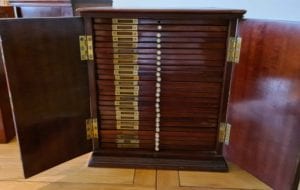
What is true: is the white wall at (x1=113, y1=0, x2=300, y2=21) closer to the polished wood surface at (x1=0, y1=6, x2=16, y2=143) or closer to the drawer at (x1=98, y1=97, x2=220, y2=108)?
the drawer at (x1=98, y1=97, x2=220, y2=108)

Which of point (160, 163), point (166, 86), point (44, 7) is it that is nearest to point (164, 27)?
point (166, 86)

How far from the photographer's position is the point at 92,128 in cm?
125

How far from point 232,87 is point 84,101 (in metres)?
0.65

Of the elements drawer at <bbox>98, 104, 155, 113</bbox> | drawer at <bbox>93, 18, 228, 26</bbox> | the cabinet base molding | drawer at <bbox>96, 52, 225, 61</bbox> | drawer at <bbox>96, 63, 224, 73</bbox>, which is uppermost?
drawer at <bbox>93, 18, 228, 26</bbox>

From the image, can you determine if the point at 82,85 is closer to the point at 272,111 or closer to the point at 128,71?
the point at 128,71

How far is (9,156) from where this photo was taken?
1.37 meters

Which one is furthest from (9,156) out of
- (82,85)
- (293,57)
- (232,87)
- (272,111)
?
(293,57)

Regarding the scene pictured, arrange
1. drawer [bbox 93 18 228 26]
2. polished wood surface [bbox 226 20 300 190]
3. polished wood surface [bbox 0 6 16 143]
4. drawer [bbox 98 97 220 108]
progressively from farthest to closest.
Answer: polished wood surface [bbox 0 6 16 143], drawer [bbox 98 97 220 108], drawer [bbox 93 18 228 26], polished wood surface [bbox 226 20 300 190]

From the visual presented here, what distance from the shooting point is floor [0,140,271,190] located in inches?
45.6

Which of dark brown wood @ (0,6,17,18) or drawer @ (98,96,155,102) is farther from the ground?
dark brown wood @ (0,6,17,18)

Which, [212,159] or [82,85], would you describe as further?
[212,159]

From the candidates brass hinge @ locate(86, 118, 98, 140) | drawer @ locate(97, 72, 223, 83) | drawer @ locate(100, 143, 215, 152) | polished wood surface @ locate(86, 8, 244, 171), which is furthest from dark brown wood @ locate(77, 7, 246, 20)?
drawer @ locate(100, 143, 215, 152)

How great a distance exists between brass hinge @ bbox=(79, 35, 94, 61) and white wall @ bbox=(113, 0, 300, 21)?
36 cm

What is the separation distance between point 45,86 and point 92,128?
314mm
